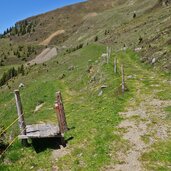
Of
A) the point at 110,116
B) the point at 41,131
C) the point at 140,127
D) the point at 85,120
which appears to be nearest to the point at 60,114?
the point at 41,131

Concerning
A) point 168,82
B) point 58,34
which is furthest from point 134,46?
point 58,34

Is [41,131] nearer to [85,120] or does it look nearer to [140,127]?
[85,120]

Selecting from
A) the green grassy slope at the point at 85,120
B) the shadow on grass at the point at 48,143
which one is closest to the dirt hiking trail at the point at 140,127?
the green grassy slope at the point at 85,120

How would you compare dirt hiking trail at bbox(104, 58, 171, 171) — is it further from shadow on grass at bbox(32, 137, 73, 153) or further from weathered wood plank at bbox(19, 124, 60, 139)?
weathered wood plank at bbox(19, 124, 60, 139)

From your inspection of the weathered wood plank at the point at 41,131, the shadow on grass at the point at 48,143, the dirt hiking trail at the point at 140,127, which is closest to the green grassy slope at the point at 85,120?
the shadow on grass at the point at 48,143

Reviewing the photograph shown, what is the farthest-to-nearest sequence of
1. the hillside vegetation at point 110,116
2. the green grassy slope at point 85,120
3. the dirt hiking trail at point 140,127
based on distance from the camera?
the green grassy slope at point 85,120 < the hillside vegetation at point 110,116 < the dirt hiking trail at point 140,127

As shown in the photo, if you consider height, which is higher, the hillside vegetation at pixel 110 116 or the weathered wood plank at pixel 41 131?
the weathered wood plank at pixel 41 131

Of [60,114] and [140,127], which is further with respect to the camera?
[140,127]

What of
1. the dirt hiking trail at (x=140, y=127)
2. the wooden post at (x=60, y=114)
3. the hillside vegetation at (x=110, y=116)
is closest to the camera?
the dirt hiking trail at (x=140, y=127)

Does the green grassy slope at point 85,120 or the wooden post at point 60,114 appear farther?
the wooden post at point 60,114

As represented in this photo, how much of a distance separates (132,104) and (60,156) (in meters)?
9.64

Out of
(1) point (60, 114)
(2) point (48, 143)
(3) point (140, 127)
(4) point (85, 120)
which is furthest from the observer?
(4) point (85, 120)

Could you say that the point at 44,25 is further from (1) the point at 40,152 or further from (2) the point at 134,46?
(1) the point at 40,152

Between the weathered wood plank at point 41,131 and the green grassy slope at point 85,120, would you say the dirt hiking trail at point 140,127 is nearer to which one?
the green grassy slope at point 85,120
